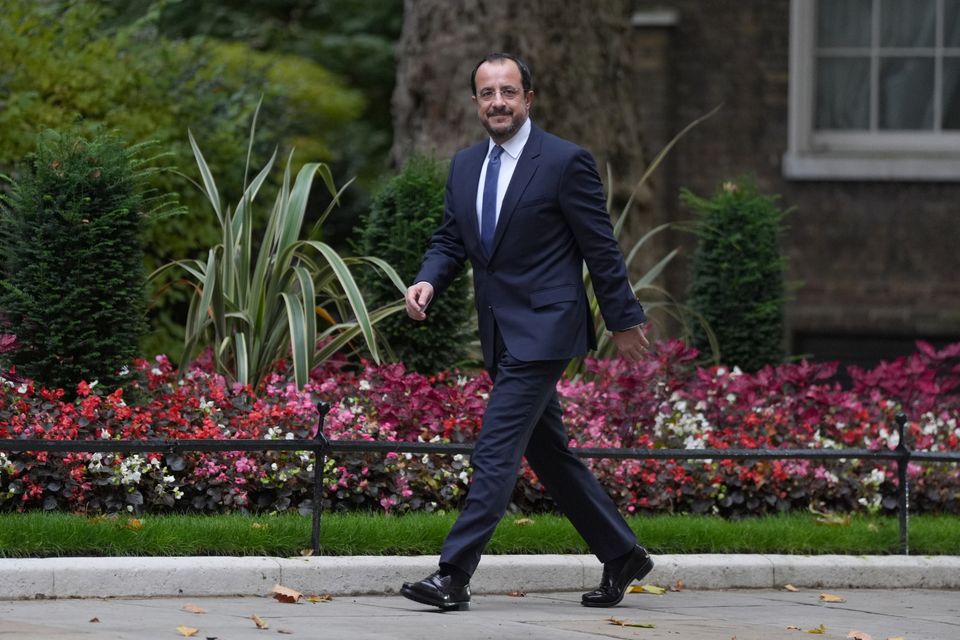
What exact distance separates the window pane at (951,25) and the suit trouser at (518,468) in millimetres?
9273

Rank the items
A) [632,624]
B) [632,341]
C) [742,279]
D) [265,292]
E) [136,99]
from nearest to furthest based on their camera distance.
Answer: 1. [632,624]
2. [632,341]
3. [265,292]
4. [742,279]
5. [136,99]

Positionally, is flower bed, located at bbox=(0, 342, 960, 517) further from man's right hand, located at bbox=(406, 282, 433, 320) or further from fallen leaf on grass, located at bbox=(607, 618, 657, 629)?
fallen leaf on grass, located at bbox=(607, 618, 657, 629)

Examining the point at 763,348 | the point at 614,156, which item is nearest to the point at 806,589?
the point at 763,348

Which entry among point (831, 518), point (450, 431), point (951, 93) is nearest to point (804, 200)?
point (951, 93)

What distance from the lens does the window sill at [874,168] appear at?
44.2 feet

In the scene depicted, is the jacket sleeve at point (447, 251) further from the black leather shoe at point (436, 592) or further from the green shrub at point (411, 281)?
the green shrub at point (411, 281)

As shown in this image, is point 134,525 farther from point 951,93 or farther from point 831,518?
point 951,93

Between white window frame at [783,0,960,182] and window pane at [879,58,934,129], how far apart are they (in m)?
0.10

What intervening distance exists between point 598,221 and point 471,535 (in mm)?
1154

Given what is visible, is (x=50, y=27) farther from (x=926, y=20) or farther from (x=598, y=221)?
(x=926, y=20)

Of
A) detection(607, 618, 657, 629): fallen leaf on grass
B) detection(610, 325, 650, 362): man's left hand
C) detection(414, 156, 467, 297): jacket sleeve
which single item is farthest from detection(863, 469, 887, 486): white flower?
detection(414, 156, 467, 297): jacket sleeve

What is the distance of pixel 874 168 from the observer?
1353cm

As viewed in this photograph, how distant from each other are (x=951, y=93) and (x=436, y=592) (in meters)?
9.81

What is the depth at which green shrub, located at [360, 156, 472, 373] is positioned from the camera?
27.4 feet
